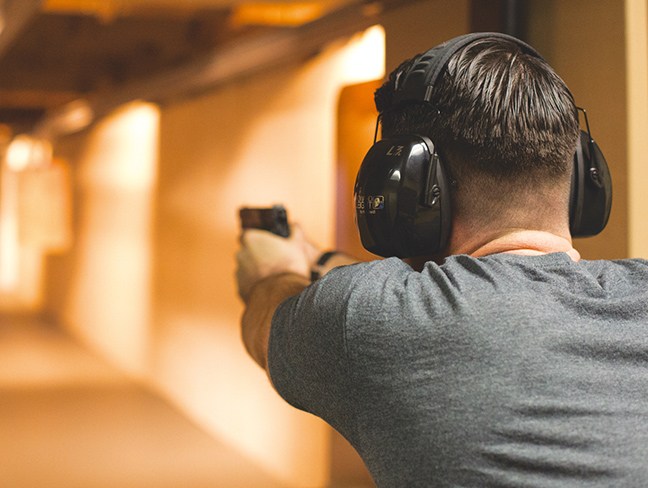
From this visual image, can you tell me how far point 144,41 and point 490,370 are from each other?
4.72m

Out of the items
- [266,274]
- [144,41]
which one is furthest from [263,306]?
[144,41]

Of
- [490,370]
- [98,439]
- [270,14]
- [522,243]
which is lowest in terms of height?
[98,439]

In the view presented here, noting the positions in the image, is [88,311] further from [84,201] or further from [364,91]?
[364,91]

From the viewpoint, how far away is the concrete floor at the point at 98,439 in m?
3.12

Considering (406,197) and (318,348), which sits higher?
(406,197)

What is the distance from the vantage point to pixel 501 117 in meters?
0.95

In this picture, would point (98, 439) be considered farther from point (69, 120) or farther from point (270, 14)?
point (69, 120)

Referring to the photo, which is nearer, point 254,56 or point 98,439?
point 254,56

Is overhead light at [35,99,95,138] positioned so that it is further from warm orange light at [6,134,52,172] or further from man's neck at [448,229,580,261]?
man's neck at [448,229,580,261]

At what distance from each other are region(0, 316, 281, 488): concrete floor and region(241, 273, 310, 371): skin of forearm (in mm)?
1864

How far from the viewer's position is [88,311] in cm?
621

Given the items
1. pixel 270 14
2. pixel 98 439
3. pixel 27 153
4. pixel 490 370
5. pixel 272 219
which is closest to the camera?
pixel 490 370

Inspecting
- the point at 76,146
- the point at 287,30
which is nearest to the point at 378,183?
the point at 287,30

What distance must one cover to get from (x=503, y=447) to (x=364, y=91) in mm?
1675
